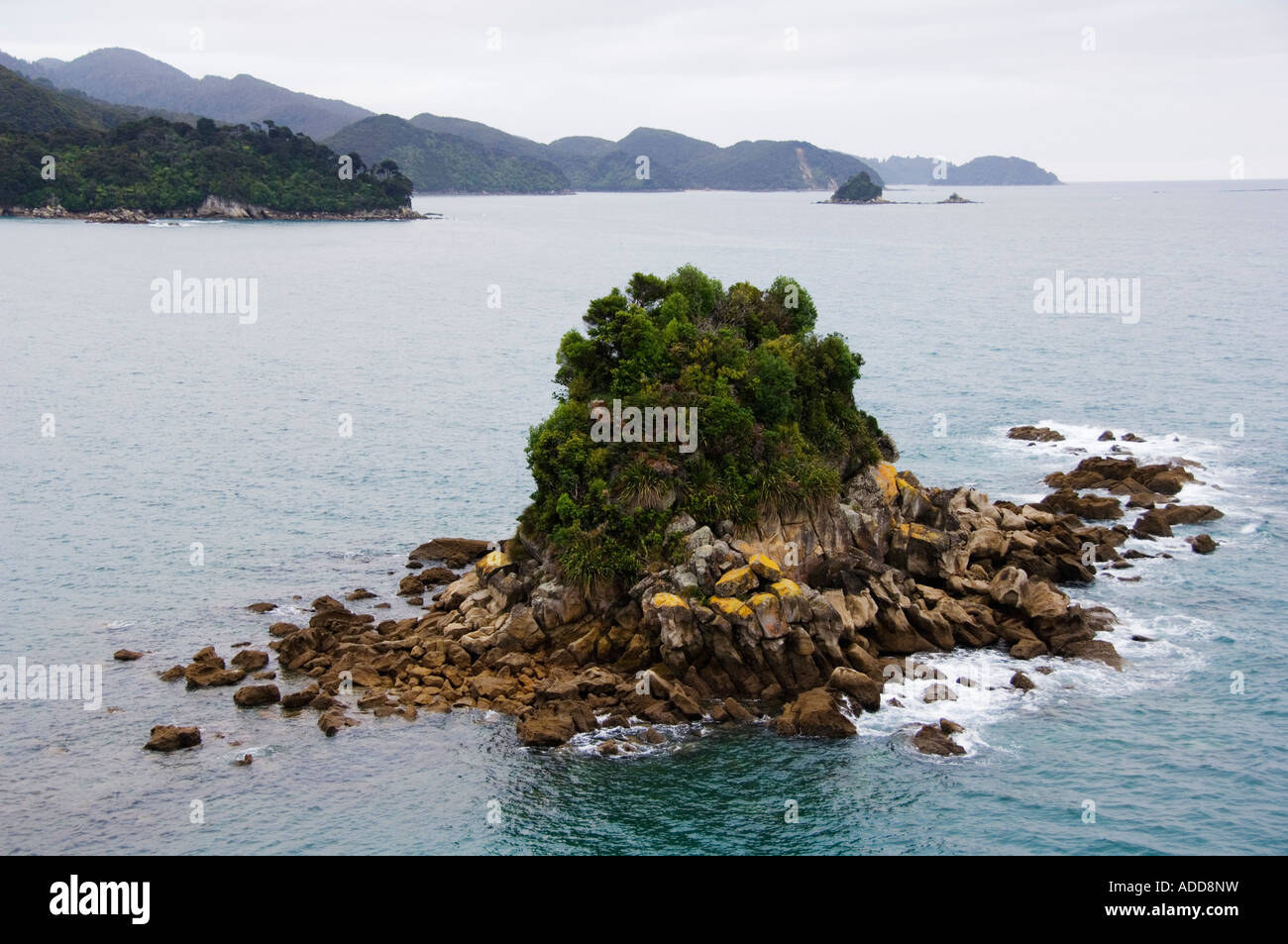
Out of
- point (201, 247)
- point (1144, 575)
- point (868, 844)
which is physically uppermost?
point (201, 247)

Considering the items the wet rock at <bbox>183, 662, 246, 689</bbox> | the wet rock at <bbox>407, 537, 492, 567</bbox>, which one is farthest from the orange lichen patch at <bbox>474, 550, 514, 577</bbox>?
the wet rock at <bbox>183, 662, 246, 689</bbox>

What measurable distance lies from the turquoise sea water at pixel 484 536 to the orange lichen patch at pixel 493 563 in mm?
4517

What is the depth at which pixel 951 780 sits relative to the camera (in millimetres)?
36344

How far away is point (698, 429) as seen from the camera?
48.1 meters

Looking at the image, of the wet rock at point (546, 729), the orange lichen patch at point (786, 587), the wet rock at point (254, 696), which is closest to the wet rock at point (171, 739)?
the wet rock at point (254, 696)

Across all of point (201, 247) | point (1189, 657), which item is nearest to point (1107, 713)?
point (1189, 657)

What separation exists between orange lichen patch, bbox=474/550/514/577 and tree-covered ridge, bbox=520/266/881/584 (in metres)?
1.38

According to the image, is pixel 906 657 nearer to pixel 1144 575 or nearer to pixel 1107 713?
pixel 1107 713

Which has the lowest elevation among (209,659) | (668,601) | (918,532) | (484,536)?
(209,659)

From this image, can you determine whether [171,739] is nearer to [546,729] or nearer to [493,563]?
[546,729]

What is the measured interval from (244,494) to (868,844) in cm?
4573

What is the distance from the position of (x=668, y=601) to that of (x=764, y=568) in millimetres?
3935

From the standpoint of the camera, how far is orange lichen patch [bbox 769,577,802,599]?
42594 mm

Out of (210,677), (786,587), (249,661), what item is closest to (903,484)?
(786,587)
